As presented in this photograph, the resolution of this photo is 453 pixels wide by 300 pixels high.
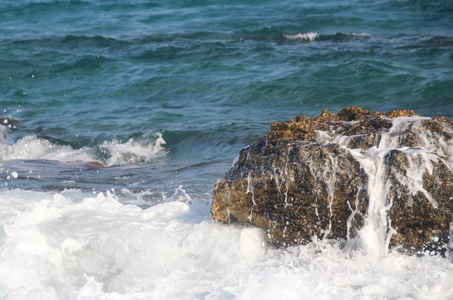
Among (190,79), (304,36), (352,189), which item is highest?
(352,189)

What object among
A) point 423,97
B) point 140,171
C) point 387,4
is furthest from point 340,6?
point 140,171

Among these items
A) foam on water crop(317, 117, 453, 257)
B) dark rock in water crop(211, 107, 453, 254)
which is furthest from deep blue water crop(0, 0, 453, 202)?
foam on water crop(317, 117, 453, 257)

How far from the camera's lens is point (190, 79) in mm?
12984

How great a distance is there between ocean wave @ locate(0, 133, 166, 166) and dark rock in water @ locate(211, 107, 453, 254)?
418cm

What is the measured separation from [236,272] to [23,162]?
495 centimetres

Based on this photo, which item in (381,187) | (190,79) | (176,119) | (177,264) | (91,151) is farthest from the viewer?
(190,79)

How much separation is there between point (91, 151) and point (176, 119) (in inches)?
67.2

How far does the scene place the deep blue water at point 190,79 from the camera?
8828 millimetres

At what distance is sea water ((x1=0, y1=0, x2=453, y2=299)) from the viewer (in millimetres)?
4395

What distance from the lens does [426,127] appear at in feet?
16.2

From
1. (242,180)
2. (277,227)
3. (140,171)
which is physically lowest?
(140,171)

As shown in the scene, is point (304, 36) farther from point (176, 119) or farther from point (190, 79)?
point (176, 119)

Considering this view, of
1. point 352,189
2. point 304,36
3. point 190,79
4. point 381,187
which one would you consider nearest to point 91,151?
point 190,79

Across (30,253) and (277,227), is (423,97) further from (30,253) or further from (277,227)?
(30,253)
